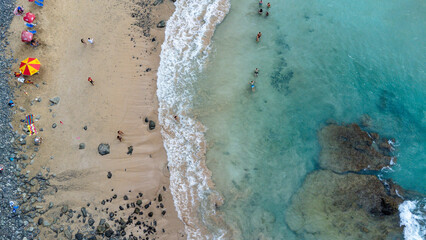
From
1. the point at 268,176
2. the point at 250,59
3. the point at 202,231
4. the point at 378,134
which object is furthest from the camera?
the point at 250,59

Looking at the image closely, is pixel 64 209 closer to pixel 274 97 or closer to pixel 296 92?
pixel 274 97

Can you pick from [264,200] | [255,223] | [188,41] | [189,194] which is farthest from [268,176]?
[188,41]

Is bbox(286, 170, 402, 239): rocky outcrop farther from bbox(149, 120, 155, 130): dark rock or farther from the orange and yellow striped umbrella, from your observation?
the orange and yellow striped umbrella

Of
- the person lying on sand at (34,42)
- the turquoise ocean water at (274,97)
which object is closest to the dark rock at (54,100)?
the person lying on sand at (34,42)

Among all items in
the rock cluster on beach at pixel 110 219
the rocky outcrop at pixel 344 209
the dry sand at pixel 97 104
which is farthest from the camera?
the dry sand at pixel 97 104

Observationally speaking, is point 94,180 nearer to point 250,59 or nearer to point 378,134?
point 250,59

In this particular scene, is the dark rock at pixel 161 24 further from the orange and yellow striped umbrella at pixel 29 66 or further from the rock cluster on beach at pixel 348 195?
the rock cluster on beach at pixel 348 195

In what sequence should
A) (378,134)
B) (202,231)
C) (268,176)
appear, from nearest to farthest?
(202,231) → (268,176) → (378,134)

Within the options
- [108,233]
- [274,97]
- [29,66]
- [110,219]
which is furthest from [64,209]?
[274,97]
